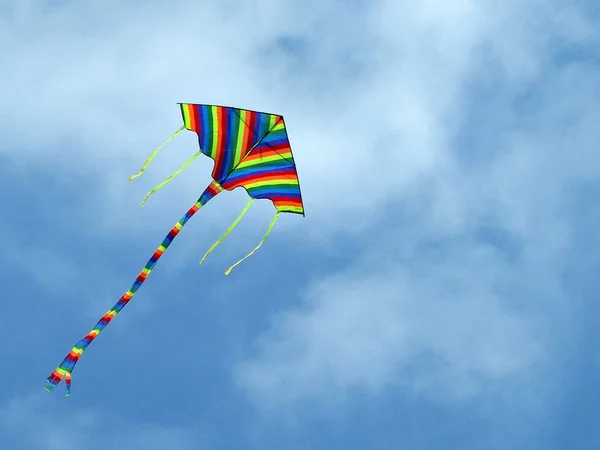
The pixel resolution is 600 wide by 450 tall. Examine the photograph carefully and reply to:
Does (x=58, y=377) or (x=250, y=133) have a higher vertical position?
(x=250, y=133)

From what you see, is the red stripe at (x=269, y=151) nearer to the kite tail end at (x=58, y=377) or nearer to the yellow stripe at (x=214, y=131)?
the yellow stripe at (x=214, y=131)

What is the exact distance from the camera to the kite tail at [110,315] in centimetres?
1719

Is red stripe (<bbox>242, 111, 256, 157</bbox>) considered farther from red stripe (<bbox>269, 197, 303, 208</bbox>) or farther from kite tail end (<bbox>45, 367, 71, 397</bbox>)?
kite tail end (<bbox>45, 367, 71, 397</bbox>)

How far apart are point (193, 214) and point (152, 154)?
169cm

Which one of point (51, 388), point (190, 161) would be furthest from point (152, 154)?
point (51, 388)

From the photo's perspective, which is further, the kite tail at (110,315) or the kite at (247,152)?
the kite at (247,152)

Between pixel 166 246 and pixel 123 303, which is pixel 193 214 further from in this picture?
pixel 123 303

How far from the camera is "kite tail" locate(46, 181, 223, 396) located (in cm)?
1719

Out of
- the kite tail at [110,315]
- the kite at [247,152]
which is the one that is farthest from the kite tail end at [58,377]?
the kite at [247,152]

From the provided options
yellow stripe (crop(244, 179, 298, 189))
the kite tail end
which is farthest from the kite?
the kite tail end

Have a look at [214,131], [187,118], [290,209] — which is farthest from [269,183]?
[187,118]

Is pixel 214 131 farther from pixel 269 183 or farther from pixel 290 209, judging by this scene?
pixel 290 209

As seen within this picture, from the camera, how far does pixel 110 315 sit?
17625 millimetres

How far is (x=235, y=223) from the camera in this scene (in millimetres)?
18984
